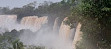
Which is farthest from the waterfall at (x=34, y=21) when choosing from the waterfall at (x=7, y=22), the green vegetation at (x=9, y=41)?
the waterfall at (x=7, y=22)

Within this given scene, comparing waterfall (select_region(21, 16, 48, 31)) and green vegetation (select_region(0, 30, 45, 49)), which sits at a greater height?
waterfall (select_region(21, 16, 48, 31))

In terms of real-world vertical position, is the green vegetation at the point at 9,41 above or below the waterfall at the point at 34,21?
below

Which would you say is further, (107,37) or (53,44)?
(53,44)

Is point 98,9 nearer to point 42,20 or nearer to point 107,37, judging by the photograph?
point 107,37

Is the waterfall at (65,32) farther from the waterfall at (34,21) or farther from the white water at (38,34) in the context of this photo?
the waterfall at (34,21)

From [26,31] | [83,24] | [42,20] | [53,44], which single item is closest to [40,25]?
[42,20]

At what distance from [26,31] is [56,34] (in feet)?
20.8

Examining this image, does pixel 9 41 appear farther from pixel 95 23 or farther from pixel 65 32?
pixel 95 23

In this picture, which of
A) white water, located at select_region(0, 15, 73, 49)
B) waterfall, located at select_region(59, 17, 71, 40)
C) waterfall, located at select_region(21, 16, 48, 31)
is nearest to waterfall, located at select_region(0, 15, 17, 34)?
white water, located at select_region(0, 15, 73, 49)

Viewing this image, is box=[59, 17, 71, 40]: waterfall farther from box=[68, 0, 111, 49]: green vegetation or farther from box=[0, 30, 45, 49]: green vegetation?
box=[68, 0, 111, 49]: green vegetation

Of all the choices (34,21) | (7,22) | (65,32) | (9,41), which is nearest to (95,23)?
(65,32)

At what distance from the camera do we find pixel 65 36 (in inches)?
723

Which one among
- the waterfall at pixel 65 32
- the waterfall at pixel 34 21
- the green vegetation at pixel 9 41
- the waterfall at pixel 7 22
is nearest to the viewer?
the green vegetation at pixel 9 41

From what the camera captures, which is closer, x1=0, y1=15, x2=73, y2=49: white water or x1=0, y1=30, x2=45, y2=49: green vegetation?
x1=0, y1=30, x2=45, y2=49: green vegetation
